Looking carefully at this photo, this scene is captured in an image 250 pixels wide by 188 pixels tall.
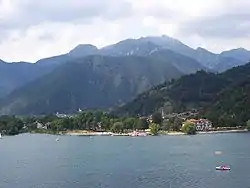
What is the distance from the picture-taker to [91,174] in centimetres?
7862

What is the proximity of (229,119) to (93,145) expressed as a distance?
2711 inches

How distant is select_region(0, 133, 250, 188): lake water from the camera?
7044 cm

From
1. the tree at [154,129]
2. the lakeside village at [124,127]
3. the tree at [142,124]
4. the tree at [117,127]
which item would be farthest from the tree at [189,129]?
the tree at [117,127]

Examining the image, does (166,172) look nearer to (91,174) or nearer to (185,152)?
(91,174)

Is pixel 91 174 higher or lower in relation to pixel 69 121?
lower

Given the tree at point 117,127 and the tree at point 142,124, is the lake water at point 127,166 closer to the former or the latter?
the tree at point 117,127

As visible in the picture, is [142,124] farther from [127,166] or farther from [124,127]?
[127,166]

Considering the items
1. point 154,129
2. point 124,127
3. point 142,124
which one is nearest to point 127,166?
point 154,129

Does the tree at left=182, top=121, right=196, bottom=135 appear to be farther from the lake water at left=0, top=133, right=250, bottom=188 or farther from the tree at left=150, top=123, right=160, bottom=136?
the lake water at left=0, top=133, right=250, bottom=188

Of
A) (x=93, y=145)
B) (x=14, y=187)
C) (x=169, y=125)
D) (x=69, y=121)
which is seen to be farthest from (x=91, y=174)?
(x=69, y=121)

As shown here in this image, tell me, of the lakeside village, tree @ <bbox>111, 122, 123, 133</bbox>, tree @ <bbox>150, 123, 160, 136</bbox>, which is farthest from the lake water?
tree @ <bbox>111, 122, 123, 133</bbox>

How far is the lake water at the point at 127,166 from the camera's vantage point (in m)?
70.4

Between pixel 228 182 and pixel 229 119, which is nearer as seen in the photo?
pixel 228 182

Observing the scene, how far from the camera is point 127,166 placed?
8650 cm
